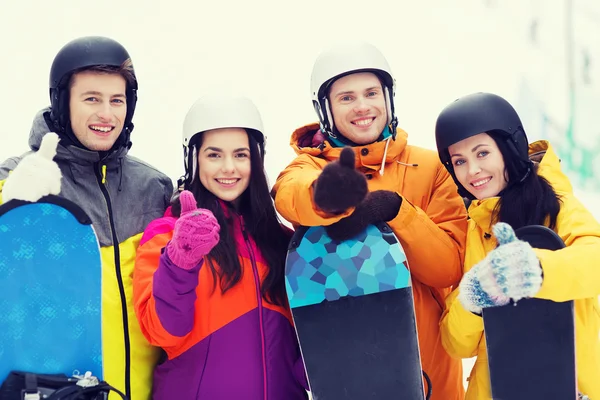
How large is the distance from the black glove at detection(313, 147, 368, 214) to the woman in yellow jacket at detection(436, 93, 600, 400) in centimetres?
37

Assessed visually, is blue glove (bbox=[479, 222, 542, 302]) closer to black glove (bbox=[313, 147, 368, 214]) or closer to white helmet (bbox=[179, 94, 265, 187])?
black glove (bbox=[313, 147, 368, 214])

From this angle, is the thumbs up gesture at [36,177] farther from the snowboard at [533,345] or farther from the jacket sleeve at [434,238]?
the snowboard at [533,345]

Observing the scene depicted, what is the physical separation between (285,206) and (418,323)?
0.65 metres

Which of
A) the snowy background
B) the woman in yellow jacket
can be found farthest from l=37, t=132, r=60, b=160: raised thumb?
the snowy background

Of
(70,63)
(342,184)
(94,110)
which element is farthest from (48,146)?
(342,184)

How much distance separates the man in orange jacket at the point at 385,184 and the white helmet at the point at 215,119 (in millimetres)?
218

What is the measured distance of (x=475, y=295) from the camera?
160cm

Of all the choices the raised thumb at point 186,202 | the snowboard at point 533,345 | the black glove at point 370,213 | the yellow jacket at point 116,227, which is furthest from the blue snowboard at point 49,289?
the snowboard at point 533,345

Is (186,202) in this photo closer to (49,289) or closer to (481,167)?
(49,289)

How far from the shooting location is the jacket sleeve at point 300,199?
1.76 metres

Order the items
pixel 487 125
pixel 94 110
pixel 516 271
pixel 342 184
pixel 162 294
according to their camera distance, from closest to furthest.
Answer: pixel 516 271, pixel 342 184, pixel 162 294, pixel 487 125, pixel 94 110

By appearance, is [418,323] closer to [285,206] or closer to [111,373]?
[285,206]

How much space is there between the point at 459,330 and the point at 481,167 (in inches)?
21.7

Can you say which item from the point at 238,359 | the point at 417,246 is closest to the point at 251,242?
the point at 238,359
